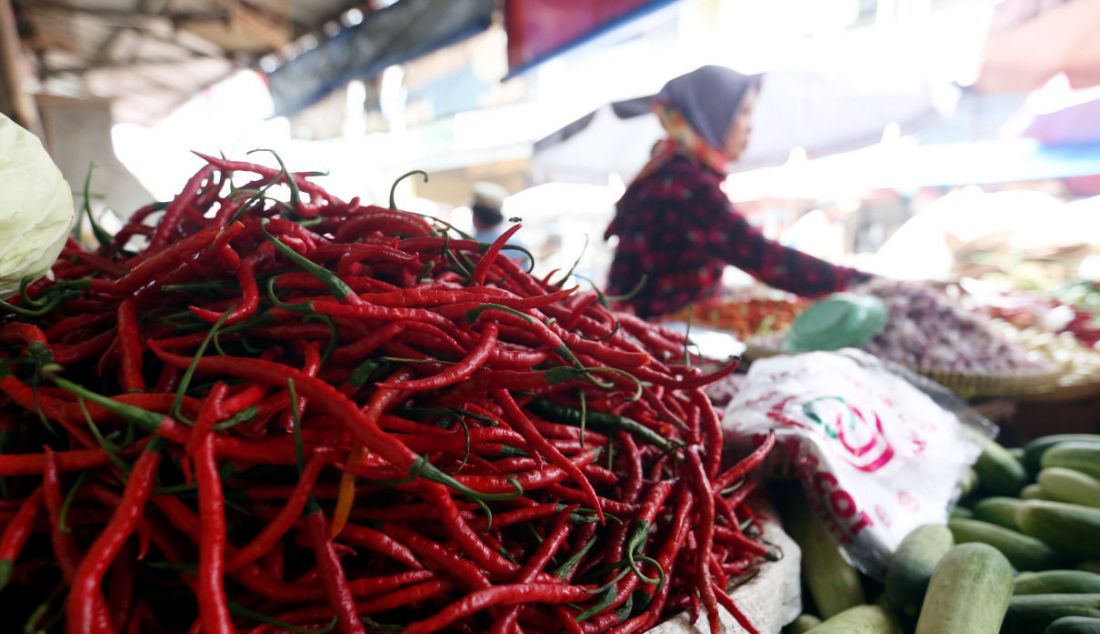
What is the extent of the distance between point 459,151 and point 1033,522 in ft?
28.1

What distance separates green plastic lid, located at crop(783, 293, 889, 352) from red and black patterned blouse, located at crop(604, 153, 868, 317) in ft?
1.41

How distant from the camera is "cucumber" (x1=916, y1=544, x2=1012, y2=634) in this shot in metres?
1.18

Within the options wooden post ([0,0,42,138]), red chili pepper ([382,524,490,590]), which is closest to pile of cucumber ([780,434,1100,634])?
red chili pepper ([382,524,490,590])

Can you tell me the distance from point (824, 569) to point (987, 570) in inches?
13.9

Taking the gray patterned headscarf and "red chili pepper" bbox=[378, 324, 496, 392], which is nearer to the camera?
"red chili pepper" bbox=[378, 324, 496, 392]

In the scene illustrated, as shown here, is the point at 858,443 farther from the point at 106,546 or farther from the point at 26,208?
the point at 26,208

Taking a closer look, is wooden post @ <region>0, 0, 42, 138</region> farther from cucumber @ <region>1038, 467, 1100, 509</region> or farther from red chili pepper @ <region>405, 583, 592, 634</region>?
cucumber @ <region>1038, 467, 1100, 509</region>

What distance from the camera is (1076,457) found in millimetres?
1926

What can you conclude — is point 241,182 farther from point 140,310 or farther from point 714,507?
point 714,507

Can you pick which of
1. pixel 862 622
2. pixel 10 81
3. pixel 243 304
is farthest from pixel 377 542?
pixel 10 81

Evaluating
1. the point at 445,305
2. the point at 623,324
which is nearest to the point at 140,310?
the point at 445,305

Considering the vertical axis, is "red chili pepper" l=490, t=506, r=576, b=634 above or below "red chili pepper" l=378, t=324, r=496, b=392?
A: below

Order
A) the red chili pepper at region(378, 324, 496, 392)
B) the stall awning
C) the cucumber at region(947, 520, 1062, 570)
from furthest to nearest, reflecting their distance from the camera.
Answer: the stall awning → the cucumber at region(947, 520, 1062, 570) → the red chili pepper at region(378, 324, 496, 392)

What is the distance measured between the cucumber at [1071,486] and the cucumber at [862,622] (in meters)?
0.86
